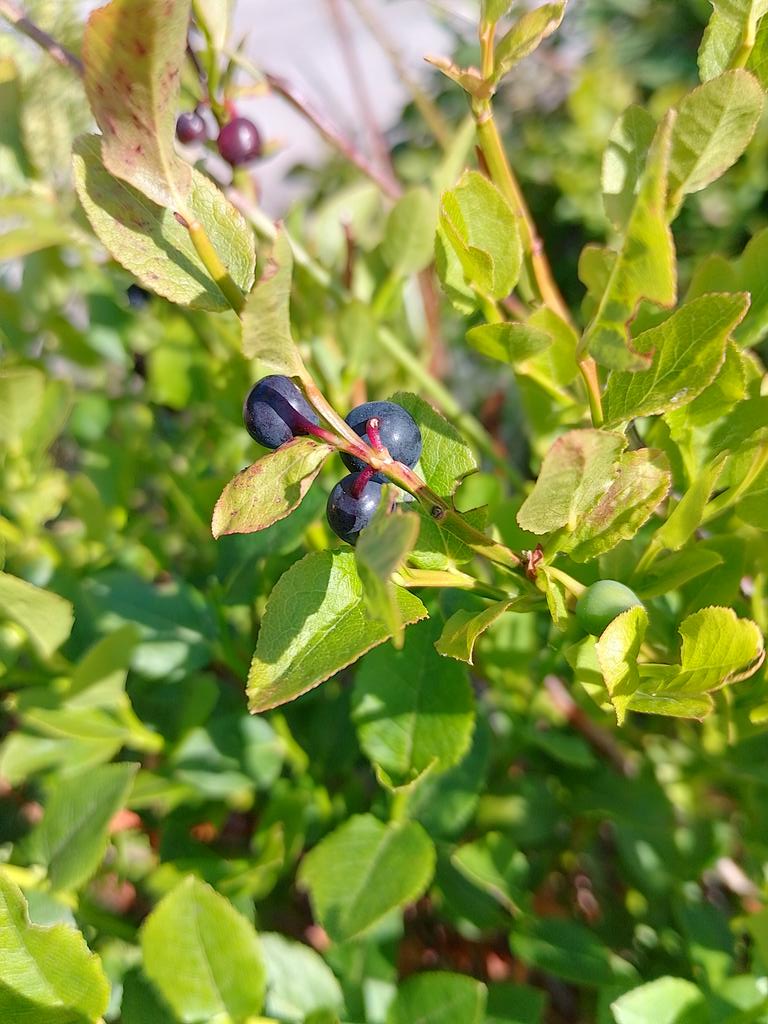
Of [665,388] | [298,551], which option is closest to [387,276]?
[298,551]

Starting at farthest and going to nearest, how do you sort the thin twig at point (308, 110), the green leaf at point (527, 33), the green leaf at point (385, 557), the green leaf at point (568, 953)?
the thin twig at point (308, 110) → the green leaf at point (568, 953) → the green leaf at point (527, 33) → the green leaf at point (385, 557)

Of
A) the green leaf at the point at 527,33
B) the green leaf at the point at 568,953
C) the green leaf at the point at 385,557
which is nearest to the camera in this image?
the green leaf at the point at 385,557

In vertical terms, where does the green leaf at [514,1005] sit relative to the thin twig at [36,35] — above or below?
below

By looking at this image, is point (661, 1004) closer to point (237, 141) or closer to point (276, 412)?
point (276, 412)

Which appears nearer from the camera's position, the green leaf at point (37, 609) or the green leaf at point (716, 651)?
the green leaf at point (716, 651)

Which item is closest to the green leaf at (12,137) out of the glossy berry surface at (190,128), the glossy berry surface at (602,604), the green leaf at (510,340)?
the glossy berry surface at (190,128)

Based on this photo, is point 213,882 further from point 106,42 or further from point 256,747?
point 106,42

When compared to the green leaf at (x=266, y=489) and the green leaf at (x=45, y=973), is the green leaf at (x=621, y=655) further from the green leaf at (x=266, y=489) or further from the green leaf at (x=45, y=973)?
the green leaf at (x=45, y=973)
